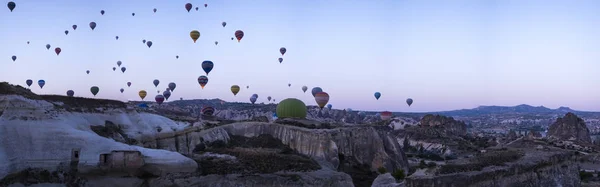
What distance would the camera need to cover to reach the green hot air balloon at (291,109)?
179 ft

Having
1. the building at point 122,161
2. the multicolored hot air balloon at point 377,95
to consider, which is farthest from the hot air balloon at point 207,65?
the multicolored hot air balloon at point 377,95

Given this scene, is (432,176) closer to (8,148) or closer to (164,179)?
(164,179)

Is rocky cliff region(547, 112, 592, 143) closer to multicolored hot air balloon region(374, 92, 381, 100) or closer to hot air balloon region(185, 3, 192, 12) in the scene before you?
multicolored hot air balloon region(374, 92, 381, 100)

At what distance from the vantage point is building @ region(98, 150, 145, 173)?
30.0m

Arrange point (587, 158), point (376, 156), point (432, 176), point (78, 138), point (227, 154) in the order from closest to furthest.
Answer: point (432, 176), point (78, 138), point (227, 154), point (376, 156), point (587, 158)

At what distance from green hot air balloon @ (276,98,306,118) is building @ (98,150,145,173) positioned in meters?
25.8

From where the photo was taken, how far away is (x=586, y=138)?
97.8 m

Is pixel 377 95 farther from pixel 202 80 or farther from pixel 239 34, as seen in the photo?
pixel 202 80

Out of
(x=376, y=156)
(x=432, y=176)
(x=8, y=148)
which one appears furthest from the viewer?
(x=376, y=156)

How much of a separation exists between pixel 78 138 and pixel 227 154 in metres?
8.98

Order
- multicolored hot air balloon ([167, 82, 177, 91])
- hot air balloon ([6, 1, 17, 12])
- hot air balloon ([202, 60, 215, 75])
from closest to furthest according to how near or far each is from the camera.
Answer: hot air balloon ([6, 1, 17, 12]) → hot air balloon ([202, 60, 215, 75]) → multicolored hot air balloon ([167, 82, 177, 91])

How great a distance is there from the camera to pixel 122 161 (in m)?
30.1

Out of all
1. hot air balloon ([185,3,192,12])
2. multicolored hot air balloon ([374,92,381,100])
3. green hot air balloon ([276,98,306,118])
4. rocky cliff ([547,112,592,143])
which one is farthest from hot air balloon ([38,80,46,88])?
rocky cliff ([547,112,592,143])

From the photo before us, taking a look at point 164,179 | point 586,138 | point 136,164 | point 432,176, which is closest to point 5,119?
point 136,164
